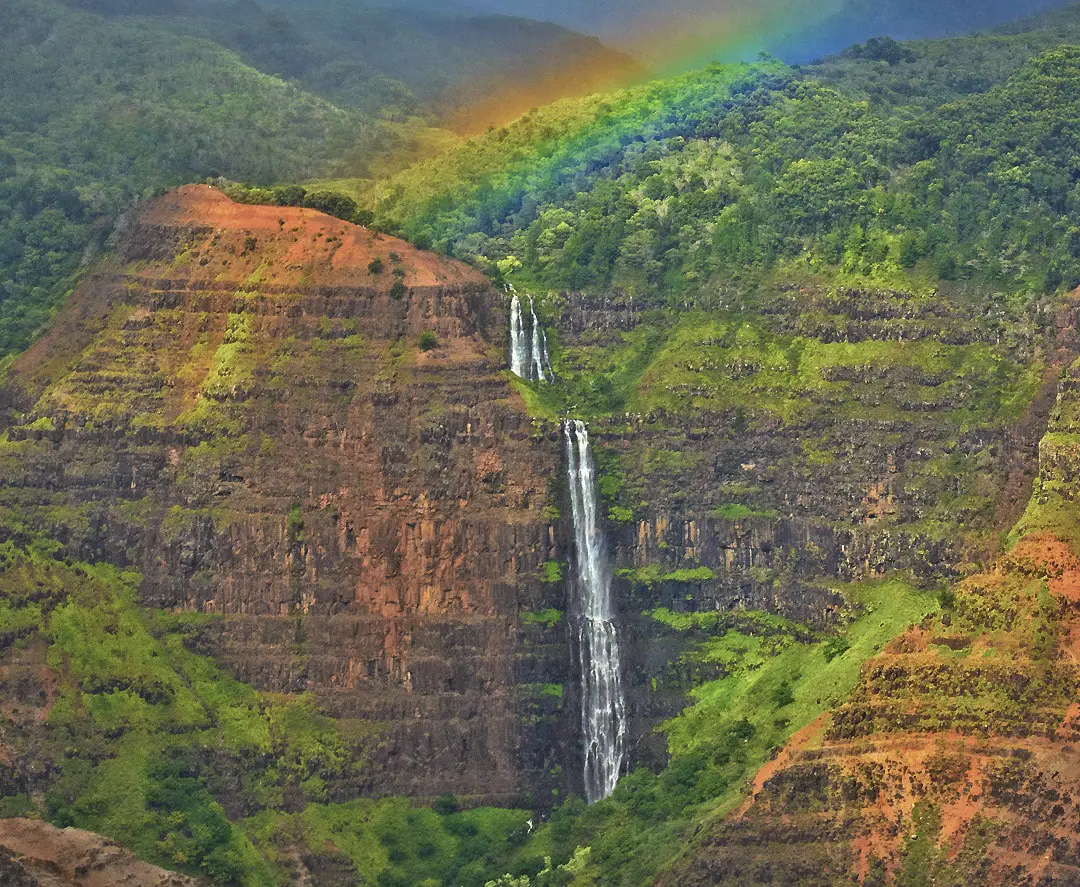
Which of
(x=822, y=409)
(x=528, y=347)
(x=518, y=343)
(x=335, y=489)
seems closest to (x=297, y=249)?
(x=518, y=343)

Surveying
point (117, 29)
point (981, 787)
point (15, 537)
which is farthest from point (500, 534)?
point (117, 29)

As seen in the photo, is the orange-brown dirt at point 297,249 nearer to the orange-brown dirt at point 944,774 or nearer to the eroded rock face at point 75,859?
the eroded rock face at point 75,859

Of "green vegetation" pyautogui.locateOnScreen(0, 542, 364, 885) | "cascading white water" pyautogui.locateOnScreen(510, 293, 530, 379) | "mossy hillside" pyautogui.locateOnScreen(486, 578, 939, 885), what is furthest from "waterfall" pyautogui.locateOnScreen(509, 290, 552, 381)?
"green vegetation" pyautogui.locateOnScreen(0, 542, 364, 885)

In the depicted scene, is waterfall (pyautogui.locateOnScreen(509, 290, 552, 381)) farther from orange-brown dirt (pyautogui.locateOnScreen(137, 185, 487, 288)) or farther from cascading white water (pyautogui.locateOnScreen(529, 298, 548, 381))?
orange-brown dirt (pyautogui.locateOnScreen(137, 185, 487, 288))

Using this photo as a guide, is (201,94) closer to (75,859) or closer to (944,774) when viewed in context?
(75,859)

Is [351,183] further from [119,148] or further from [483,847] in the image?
[483,847]

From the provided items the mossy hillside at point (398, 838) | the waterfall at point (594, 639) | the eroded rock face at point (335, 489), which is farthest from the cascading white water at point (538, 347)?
the mossy hillside at point (398, 838)
